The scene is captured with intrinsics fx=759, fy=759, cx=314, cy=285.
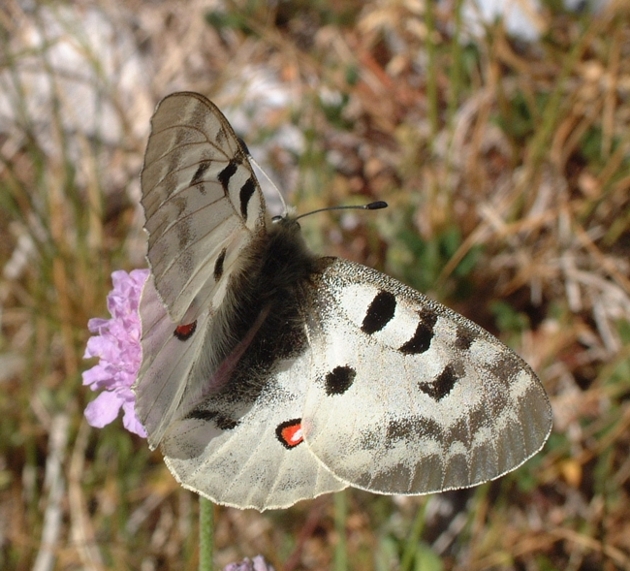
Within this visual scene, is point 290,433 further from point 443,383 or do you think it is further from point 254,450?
point 443,383

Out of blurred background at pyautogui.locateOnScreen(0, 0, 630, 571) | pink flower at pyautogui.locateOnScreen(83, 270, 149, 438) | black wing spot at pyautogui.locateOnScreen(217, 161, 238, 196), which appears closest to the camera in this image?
black wing spot at pyautogui.locateOnScreen(217, 161, 238, 196)

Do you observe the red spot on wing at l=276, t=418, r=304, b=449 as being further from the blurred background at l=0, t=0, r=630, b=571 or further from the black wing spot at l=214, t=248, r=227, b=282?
the blurred background at l=0, t=0, r=630, b=571

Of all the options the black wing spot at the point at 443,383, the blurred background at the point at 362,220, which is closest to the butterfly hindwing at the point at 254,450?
the black wing spot at the point at 443,383

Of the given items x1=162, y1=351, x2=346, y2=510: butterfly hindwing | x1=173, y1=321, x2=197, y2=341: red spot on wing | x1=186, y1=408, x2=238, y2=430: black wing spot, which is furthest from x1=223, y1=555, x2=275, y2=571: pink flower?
x1=173, y1=321, x2=197, y2=341: red spot on wing

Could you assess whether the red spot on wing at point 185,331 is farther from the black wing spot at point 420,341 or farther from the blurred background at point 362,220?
the blurred background at point 362,220

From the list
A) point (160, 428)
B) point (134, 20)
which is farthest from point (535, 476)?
point (134, 20)

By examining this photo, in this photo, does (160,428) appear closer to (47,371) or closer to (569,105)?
(47,371)
